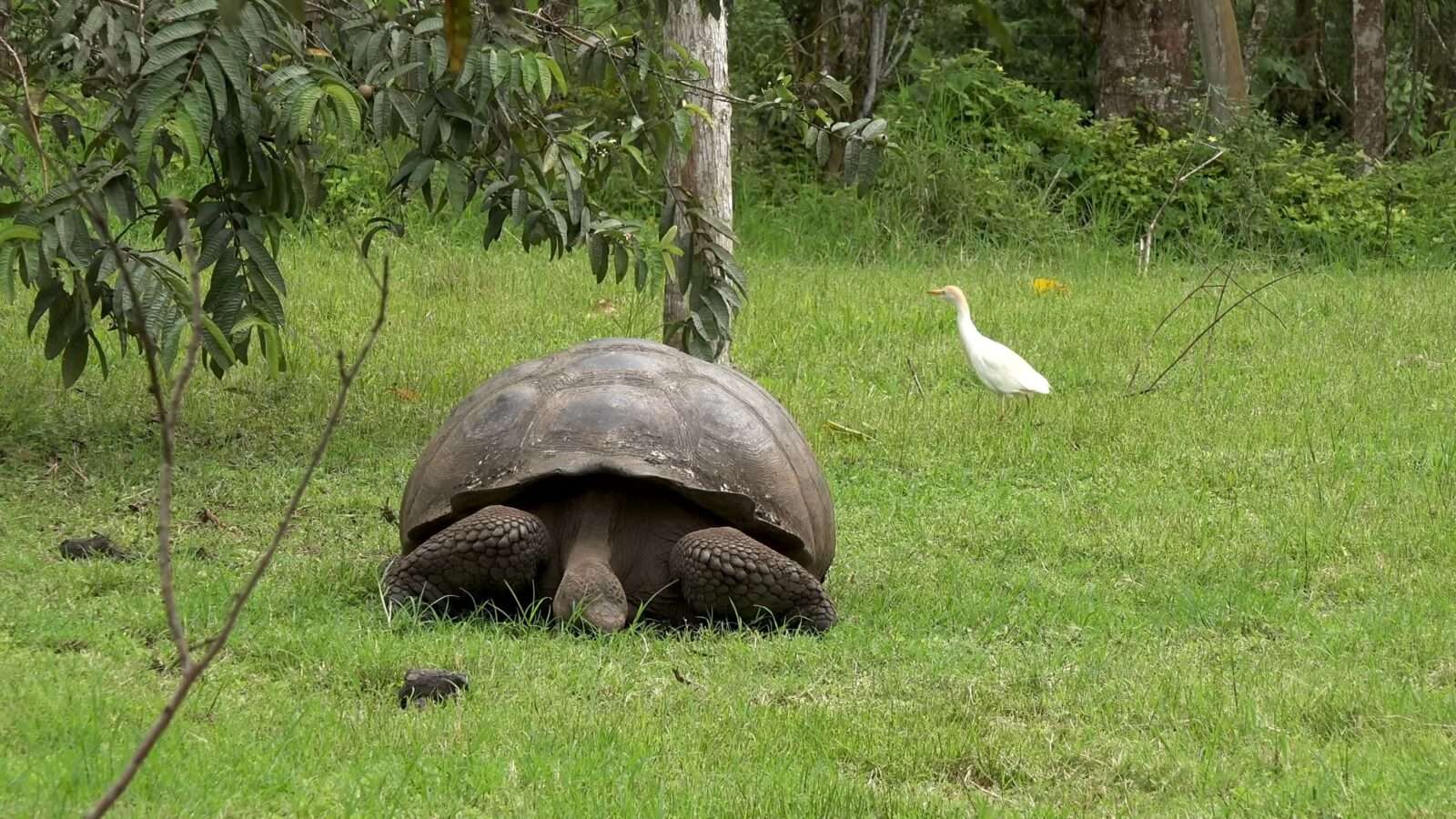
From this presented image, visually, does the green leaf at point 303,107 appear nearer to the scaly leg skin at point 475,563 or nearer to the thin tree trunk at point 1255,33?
the scaly leg skin at point 475,563

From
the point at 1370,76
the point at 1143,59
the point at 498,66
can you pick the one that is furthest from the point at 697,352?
the point at 1370,76

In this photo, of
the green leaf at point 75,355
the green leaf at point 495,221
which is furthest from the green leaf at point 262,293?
the green leaf at point 495,221

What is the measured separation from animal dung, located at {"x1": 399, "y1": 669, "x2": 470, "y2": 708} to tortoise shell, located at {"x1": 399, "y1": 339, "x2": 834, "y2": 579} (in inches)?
31.8

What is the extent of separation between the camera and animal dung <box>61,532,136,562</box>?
532cm

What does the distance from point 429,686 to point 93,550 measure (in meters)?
1.89

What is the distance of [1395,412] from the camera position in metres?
7.96

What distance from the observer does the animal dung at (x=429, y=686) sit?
393cm

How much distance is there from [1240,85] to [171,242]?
10.6m

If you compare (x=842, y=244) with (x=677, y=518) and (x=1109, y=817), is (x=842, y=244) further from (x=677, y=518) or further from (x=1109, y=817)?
(x=1109, y=817)

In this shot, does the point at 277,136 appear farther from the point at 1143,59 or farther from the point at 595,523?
the point at 1143,59

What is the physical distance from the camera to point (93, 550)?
5.35 meters

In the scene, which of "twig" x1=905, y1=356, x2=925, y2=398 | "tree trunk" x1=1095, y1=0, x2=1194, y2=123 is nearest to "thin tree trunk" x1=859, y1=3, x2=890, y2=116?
"tree trunk" x1=1095, y1=0, x2=1194, y2=123

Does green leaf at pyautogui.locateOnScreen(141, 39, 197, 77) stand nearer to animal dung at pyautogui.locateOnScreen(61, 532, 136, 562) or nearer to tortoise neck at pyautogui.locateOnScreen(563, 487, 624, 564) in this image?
animal dung at pyautogui.locateOnScreen(61, 532, 136, 562)

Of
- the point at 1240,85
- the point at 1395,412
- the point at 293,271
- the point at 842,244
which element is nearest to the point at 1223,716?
the point at 1395,412
